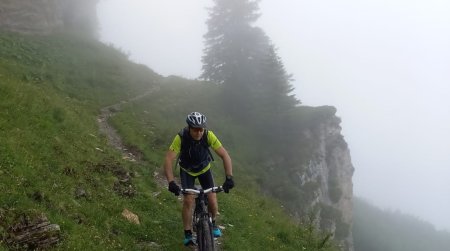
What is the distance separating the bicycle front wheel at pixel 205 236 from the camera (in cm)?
914

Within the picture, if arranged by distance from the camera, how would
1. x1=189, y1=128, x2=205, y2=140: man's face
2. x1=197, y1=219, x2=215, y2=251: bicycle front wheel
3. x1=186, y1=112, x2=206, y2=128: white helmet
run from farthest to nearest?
x1=189, y1=128, x2=205, y2=140: man's face
x1=186, y1=112, x2=206, y2=128: white helmet
x1=197, y1=219, x2=215, y2=251: bicycle front wheel

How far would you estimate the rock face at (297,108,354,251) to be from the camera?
49.0m

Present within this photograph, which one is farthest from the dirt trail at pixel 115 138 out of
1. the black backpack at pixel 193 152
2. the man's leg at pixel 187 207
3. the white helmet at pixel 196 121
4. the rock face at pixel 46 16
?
the rock face at pixel 46 16

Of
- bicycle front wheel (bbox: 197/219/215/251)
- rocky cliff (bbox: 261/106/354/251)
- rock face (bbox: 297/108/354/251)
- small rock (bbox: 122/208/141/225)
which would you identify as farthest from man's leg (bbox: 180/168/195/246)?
rock face (bbox: 297/108/354/251)

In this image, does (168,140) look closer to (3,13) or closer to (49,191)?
(49,191)

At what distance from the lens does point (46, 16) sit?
44.5 m

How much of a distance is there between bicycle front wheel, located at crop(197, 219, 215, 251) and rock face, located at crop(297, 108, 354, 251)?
35878mm

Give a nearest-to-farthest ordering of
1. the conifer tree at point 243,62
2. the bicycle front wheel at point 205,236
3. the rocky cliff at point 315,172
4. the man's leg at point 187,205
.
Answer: the bicycle front wheel at point 205,236, the man's leg at point 187,205, the rocky cliff at point 315,172, the conifer tree at point 243,62

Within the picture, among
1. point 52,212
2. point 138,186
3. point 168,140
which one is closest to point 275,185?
point 168,140

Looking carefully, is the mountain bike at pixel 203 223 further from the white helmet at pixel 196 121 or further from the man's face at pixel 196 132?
the white helmet at pixel 196 121

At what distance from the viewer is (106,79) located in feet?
125

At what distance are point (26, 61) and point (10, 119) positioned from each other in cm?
1796

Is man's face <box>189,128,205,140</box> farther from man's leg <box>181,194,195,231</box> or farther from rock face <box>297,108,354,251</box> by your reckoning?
rock face <box>297,108,354,251</box>

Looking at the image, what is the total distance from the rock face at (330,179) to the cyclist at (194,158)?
35.1 m
